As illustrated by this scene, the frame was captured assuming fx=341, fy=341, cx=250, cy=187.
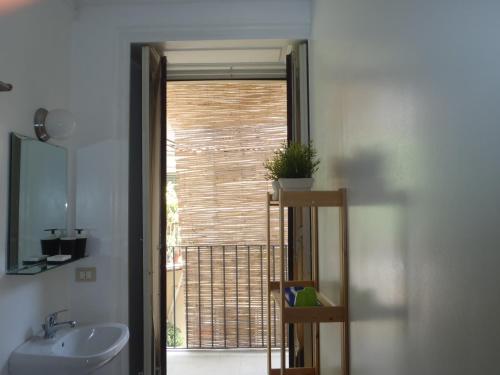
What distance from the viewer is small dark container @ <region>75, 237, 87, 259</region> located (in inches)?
76.8

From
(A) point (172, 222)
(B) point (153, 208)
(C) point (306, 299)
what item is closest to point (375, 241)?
(C) point (306, 299)

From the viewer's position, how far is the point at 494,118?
1.85 feet

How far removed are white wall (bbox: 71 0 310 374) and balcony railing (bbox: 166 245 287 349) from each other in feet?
3.86

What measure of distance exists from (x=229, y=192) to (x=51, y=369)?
1.94 meters

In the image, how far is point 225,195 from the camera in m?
3.17

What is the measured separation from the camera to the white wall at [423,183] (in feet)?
1.94

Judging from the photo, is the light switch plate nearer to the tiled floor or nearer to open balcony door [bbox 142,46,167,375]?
open balcony door [bbox 142,46,167,375]

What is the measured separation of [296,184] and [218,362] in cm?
212

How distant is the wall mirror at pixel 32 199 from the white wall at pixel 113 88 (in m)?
0.20

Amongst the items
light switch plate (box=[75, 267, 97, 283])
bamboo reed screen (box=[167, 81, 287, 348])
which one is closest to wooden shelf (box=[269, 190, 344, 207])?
light switch plate (box=[75, 267, 97, 283])

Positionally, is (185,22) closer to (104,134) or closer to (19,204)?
(104,134)

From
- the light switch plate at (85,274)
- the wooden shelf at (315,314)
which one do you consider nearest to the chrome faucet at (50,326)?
the light switch plate at (85,274)

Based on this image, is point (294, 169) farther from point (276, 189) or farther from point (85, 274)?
point (85, 274)

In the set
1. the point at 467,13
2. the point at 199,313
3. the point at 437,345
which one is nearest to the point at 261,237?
the point at 199,313
